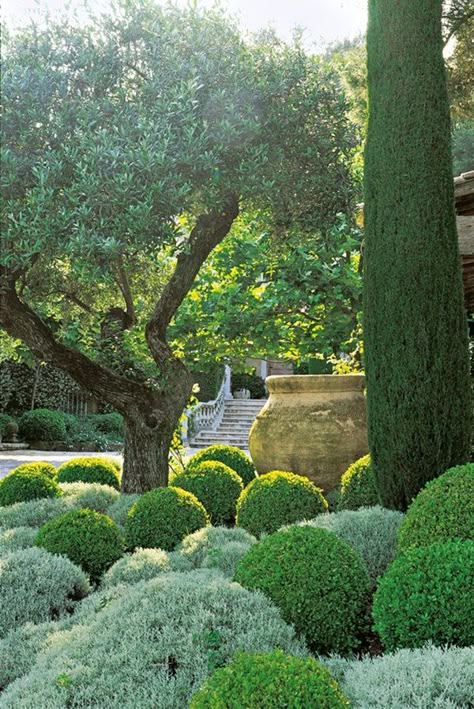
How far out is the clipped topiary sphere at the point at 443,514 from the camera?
3.48 metres

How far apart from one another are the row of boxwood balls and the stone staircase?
13.5 m

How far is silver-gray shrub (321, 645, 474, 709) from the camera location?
218 centimetres

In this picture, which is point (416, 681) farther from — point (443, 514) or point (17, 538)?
point (17, 538)

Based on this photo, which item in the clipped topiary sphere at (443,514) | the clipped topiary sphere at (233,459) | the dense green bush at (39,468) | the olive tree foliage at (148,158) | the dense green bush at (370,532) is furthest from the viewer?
the clipped topiary sphere at (233,459)

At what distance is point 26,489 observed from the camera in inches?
267

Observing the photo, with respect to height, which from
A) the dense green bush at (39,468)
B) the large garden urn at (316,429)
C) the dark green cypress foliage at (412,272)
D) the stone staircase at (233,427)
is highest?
the dark green cypress foliage at (412,272)

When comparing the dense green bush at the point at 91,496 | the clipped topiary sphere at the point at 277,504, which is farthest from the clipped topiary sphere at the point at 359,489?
the dense green bush at the point at 91,496

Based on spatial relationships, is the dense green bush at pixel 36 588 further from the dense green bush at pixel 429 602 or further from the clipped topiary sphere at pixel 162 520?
the dense green bush at pixel 429 602

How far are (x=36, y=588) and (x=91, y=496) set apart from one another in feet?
8.44

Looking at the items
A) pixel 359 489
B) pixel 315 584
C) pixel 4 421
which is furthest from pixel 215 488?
pixel 4 421

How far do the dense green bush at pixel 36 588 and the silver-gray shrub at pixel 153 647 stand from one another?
82 centimetres

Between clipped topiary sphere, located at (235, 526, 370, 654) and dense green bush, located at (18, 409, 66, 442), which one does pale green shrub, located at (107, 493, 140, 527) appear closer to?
clipped topiary sphere, located at (235, 526, 370, 654)

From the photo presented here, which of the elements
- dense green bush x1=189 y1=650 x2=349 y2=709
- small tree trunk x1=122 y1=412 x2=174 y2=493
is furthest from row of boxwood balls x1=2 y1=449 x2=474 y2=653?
small tree trunk x1=122 y1=412 x2=174 y2=493

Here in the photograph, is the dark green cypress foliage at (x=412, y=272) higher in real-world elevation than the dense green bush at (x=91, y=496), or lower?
higher
